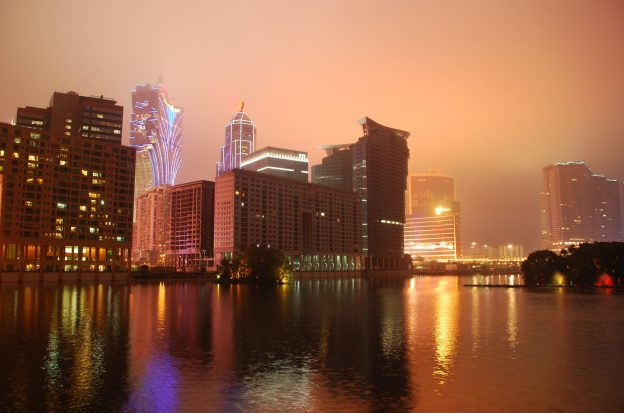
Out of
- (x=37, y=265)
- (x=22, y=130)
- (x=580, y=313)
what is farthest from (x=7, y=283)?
(x=580, y=313)

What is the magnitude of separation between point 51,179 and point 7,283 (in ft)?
147

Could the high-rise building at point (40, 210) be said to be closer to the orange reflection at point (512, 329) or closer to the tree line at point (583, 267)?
the tree line at point (583, 267)

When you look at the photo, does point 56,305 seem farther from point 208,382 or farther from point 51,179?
point 51,179

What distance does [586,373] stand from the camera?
105 ft

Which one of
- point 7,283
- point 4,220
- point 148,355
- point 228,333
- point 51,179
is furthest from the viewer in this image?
point 51,179

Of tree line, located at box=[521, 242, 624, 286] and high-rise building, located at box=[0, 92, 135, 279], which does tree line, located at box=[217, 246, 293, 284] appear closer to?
high-rise building, located at box=[0, 92, 135, 279]

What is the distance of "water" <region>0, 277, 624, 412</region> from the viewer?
25406 millimetres

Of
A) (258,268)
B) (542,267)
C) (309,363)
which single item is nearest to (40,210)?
(258,268)

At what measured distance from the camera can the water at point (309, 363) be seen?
2541 centimetres

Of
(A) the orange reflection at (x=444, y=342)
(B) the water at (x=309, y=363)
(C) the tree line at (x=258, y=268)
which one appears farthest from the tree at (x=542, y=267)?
(B) the water at (x=309, y=363)

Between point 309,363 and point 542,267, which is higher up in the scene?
point 542,267

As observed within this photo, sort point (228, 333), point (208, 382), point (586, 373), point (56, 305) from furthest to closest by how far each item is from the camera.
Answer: point (56, 305) → point (228, 333) → point (586, 373) → point (208, 382)

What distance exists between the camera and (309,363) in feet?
114

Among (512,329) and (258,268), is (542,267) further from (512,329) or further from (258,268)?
(512,329)
